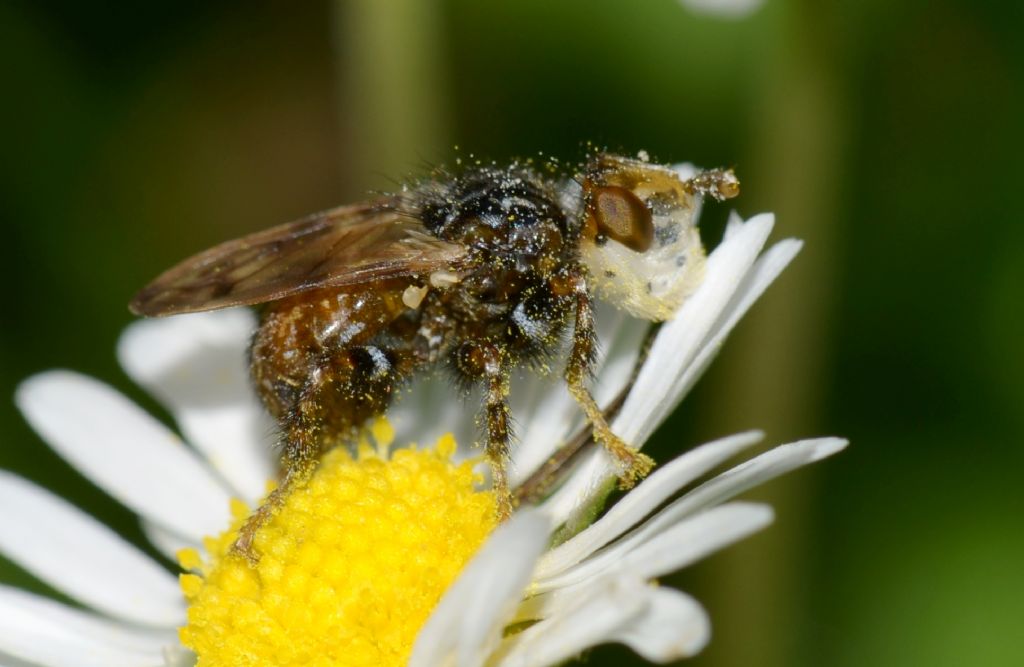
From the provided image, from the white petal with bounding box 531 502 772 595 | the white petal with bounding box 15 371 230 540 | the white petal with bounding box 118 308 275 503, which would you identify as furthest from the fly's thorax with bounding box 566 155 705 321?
the white petal with bounding box 15 371 230 540

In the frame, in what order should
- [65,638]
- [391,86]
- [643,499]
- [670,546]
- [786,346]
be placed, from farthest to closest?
[391,86] < [786,346] < [65,638] < [643,499] < [670,546]

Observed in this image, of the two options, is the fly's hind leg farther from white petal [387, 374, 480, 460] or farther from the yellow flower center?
white petal [387, 374, 480, 460]

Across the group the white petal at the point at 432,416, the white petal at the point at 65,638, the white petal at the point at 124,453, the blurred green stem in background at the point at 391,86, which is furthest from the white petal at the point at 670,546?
the blurred green stem in background at the point at 391,86

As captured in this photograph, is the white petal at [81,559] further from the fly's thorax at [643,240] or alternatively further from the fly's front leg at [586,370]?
the fly's thorax at [643,240]

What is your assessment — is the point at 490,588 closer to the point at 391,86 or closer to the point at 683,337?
the point at 683,337

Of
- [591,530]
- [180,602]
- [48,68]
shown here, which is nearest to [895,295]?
[591,530]

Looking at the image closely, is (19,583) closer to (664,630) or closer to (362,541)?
(362,541)

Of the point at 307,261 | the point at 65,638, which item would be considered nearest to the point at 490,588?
the point at 307,261
